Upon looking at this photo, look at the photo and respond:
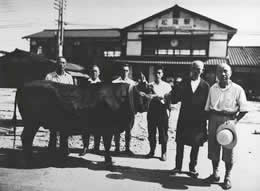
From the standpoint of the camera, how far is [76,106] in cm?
448

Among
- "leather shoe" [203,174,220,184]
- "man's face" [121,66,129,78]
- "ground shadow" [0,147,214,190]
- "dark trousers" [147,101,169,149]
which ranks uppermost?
"man's face" [121,66,129,78]

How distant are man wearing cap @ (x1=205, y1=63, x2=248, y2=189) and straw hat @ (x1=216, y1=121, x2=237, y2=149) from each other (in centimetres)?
9

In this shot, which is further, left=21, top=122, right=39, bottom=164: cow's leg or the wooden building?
the wooden building

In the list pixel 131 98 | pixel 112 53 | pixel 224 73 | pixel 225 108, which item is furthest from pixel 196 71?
pixel 112 53

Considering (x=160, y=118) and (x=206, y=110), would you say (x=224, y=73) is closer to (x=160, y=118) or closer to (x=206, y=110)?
(x=206, y=110)

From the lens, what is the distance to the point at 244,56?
2555cm

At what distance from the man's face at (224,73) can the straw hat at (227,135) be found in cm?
72

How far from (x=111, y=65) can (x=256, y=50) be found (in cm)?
1611

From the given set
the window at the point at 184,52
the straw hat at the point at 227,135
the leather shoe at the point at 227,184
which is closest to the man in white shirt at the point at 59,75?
the straw hat at the point at 227,135

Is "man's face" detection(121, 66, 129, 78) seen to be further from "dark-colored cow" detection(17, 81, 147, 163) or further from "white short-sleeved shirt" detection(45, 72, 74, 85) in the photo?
"white short-sleeved shirt" detection(45, 72, 74, 85)

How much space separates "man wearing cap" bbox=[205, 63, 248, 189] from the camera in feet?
12.5

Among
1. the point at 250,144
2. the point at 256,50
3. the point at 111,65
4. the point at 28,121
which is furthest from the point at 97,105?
the point at 256,50

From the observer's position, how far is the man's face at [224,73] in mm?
3844

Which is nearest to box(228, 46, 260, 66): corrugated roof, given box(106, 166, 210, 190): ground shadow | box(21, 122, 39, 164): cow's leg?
box(106, 166, 210, 190): ground shadow
